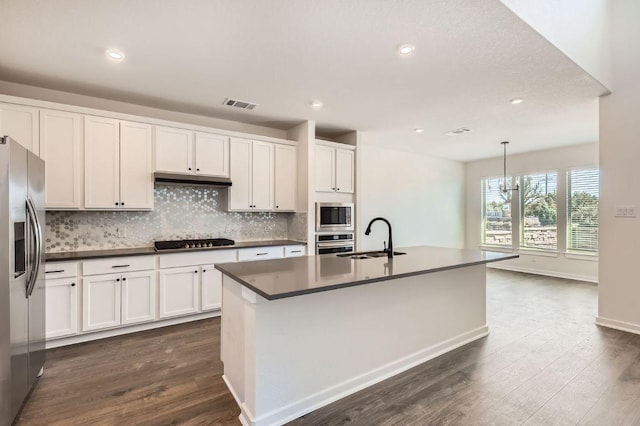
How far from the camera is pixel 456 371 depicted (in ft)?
7.98

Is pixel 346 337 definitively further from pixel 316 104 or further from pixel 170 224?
pixel 170 224

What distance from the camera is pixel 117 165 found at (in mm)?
3352

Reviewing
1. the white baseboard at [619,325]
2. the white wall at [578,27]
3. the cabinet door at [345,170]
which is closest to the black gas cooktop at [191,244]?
the cabinet door at [345,170]

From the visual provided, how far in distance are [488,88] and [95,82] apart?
13.1 feet

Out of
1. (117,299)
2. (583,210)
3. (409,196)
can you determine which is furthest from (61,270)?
(583,210)

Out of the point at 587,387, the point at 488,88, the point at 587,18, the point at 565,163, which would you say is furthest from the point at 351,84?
the point at 565,163

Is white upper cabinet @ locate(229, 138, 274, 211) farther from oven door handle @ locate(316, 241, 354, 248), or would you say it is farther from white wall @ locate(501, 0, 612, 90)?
white wall @ locate(501, 0, 612, 90)

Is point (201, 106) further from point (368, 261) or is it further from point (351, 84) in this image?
point (368, 261)

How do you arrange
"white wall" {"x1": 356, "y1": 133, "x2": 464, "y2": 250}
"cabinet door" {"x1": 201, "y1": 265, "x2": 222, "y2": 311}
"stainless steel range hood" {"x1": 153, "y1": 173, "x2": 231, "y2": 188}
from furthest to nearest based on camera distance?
"white wall" {"x1": 356, "y1": 133, "x2": 464, "y2": 250} < "cabinet door" {"x1": 201, "y1": 265, "x2": 222, "y2": 311} < "stainless steel range hood" {"x1": 153, "y1": 173, "x2": 231, "y2": 188}

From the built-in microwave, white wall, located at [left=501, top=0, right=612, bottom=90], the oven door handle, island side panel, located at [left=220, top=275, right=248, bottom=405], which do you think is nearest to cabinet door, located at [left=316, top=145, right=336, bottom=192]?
the built-in microwave

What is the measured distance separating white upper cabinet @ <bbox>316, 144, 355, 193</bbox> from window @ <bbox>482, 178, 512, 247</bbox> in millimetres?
4258

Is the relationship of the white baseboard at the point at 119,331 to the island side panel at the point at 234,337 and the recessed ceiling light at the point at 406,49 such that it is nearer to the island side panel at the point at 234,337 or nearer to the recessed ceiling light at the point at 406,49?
the island side panel at the point at 234,337

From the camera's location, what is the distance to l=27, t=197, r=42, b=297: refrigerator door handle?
81.5 inches

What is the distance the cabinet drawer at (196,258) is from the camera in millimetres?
3408
